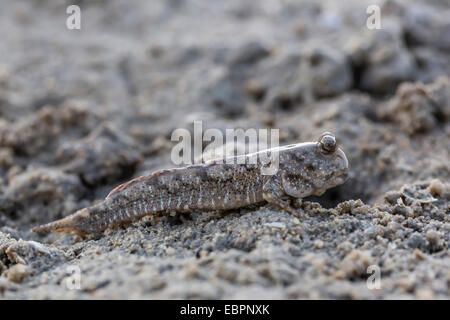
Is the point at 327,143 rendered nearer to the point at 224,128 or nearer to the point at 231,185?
the point at 231,185

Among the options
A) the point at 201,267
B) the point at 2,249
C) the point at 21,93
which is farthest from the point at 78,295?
the point at 21,93

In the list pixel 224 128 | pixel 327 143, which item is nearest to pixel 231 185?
pixel 327 143

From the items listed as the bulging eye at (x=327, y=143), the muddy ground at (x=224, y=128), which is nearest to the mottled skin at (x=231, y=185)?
the bulging eye at (x=327, y=143)

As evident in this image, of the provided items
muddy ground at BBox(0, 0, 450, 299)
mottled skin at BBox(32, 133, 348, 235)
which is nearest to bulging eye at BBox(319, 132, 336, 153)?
mottled skin at BBox(32, 133, 348, 235)

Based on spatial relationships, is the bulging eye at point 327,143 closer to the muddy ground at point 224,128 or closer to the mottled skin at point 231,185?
the mottled skin at point 231,185

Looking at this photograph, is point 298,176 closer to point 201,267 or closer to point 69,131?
point 201,267

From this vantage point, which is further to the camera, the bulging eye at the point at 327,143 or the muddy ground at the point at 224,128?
the bulging eye at the point at 327,143

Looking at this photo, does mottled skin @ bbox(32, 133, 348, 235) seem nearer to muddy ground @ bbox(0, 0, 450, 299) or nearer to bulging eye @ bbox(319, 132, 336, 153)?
bulging eye @ bbox(319, 132, 336, 153)
